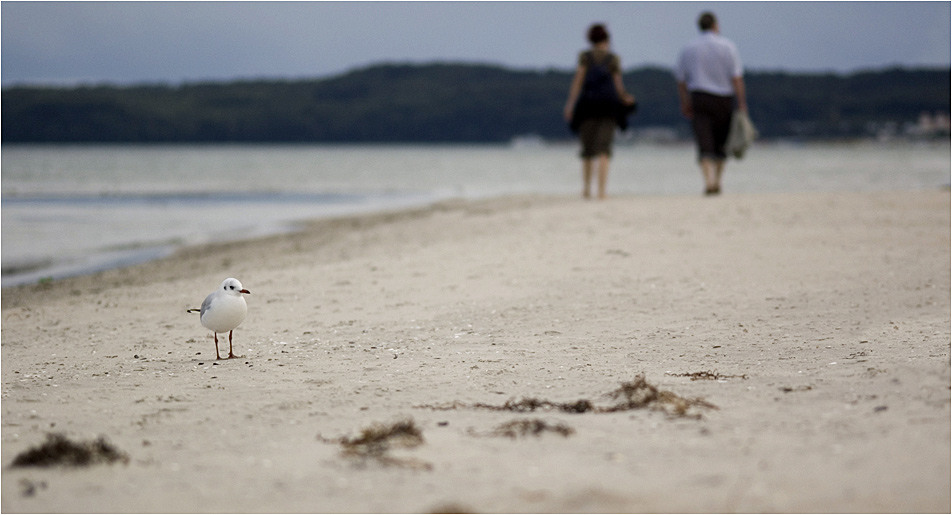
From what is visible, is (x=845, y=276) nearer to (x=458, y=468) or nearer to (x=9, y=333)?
(x=458, y=468)

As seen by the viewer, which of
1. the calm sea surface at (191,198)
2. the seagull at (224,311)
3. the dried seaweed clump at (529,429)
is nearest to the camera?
the dried seaweed clump at (529,429)

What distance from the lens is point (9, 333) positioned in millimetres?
6672

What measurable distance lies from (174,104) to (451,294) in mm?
89365

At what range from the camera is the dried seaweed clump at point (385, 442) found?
305 centimetres

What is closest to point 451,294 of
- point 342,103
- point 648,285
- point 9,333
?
point 648,285

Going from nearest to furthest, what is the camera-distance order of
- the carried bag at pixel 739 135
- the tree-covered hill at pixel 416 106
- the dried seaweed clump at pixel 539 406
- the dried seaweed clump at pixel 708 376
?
the dried seaweed clump at pixel 539 406, the dried seaweed clump at pixel 708 376, the carried bag at pixel 739 135, the tree-covered hill at pixel 416 106

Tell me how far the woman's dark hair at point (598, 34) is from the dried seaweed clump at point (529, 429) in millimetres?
8610

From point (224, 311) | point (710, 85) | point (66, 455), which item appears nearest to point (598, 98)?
point (710, 85)

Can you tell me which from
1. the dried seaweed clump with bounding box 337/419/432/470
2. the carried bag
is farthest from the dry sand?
the carried bag

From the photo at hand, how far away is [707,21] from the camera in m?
11.3

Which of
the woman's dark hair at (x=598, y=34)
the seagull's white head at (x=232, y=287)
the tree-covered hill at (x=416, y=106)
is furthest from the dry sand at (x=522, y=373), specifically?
the tree-covered hill at (x=416, y=106)

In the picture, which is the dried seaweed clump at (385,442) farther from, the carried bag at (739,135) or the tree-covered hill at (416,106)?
the tree-covered hill at (416,106)

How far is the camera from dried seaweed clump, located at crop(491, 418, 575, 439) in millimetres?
3312

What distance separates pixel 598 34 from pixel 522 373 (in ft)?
25.1
